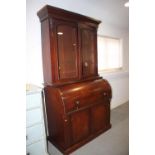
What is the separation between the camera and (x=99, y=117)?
243 centimetres

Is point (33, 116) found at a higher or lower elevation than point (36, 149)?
higher

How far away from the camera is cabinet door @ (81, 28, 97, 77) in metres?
2.32

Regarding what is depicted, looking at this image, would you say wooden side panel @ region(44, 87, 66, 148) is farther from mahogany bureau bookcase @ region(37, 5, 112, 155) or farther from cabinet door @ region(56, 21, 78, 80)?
cabinet door @ region(56, 21, 78, 80)

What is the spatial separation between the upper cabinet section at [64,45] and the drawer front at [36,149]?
831mm

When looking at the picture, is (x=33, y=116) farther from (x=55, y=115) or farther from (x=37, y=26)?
(x=37, y=26)

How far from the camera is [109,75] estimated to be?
11.5 feet

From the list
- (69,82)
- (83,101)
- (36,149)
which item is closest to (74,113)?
(83,101)

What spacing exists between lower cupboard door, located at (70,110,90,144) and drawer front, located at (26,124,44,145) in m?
0.44

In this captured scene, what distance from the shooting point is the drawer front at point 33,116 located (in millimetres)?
1704

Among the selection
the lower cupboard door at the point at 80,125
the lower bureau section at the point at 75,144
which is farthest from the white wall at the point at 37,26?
the lower bureau section at the point at 75,144

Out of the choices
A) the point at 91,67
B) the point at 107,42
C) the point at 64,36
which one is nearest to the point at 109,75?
the point at 107,42

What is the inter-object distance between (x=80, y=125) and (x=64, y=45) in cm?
123
